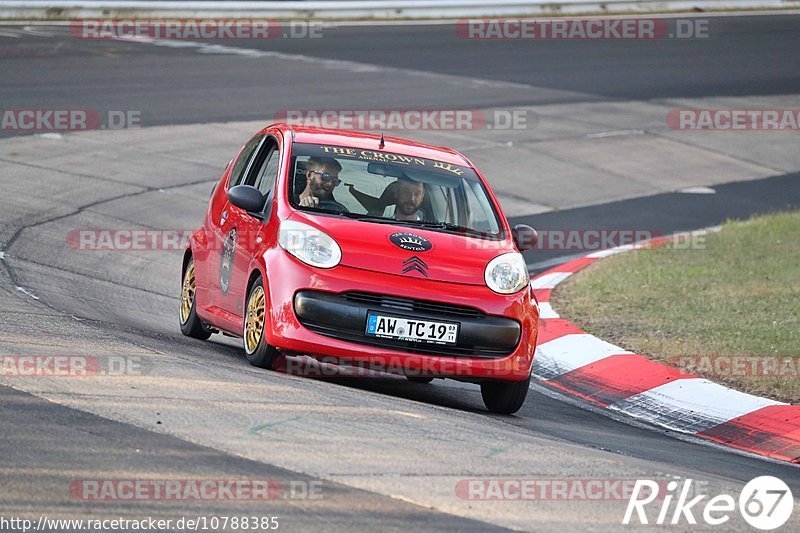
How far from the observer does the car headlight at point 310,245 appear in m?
7.80

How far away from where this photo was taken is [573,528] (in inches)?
212

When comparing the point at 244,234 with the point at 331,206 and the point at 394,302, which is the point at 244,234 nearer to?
the point at 331,206

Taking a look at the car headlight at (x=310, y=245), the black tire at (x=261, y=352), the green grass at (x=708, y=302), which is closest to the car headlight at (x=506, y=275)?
the car headlight at (x=310, y=245)

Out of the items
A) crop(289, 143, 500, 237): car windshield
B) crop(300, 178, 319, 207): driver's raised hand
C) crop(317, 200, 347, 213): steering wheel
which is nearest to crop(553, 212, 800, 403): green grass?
crop(289, 143, 500, 237): car windshield

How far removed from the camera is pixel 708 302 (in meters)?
11.6

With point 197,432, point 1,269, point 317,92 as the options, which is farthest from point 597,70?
point 197,432

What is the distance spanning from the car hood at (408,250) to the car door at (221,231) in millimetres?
966

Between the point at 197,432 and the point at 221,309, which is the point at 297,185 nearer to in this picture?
the point at 221,309

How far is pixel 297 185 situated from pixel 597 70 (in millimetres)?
19701

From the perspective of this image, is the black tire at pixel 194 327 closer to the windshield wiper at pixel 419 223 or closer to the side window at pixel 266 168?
the side window at pixel 266 168

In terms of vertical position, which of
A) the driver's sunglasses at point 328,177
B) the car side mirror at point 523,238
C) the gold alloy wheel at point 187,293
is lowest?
the gold alloy wheel at point 187,293

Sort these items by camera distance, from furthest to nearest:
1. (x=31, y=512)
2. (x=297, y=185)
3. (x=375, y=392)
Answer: (x=297, y=185) → (x=375, y=392) → (x=31, y=512)

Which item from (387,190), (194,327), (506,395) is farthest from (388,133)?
(506,395)

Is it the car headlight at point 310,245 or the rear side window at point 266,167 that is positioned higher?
the rear side window at point 266,167
